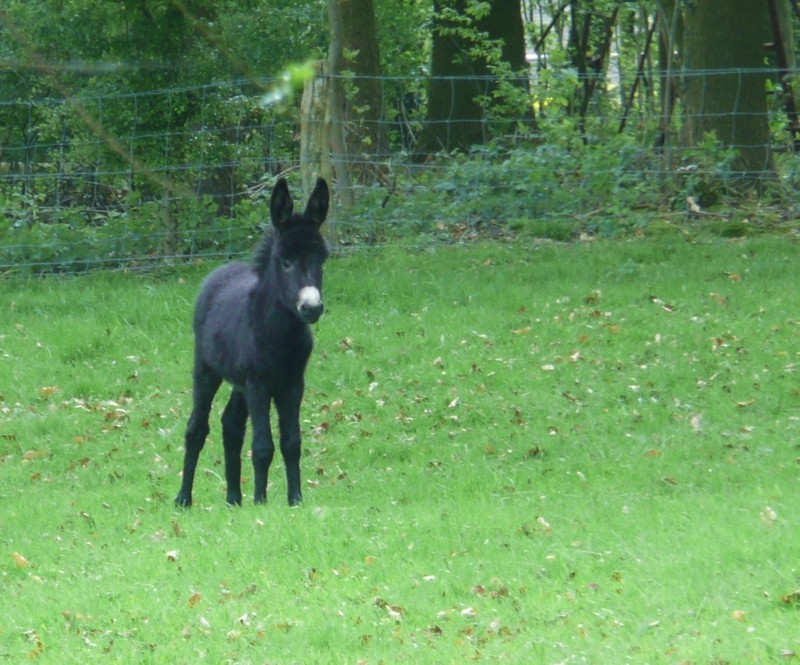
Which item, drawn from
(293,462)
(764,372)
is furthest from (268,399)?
(764,372)

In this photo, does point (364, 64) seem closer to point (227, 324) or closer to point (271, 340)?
point (227, 324)

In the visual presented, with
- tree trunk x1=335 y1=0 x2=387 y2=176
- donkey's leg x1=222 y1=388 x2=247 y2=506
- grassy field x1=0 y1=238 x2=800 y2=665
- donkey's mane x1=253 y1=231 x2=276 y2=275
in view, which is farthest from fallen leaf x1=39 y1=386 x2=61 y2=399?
tree trunk x1=335 y1=0 x2=387 y2=176

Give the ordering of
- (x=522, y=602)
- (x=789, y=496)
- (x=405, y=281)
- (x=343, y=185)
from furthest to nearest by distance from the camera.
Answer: (x=343, y=185) < (x=405, y=281) < (x=789, y=496) < (x=522, y=602)

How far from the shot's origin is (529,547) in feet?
24.1

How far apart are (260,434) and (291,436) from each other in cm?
21

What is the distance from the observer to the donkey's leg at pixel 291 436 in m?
9.11

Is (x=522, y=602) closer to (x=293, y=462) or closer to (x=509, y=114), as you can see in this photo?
(x=293, y=462)

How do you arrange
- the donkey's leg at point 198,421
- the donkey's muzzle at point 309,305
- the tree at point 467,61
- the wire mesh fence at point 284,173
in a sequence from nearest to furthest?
the donkey's muzzle at point 309,305
the donkey's leg at point 198,421
the wire mesh fence at point 284,173
the tree at point 467,61

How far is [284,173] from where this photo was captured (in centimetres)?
1745

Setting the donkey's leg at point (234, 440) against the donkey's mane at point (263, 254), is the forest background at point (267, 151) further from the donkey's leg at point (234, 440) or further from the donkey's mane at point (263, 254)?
the donkey's leg at point (234, 440)

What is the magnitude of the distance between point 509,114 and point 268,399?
13.7 m

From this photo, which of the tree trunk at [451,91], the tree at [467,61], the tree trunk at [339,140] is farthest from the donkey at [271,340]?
the tree trunk at [451,91]

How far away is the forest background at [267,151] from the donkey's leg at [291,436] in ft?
20.6

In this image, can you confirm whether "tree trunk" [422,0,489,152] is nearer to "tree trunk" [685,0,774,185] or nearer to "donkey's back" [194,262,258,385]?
"tree trunk" [685,0,774,185]
